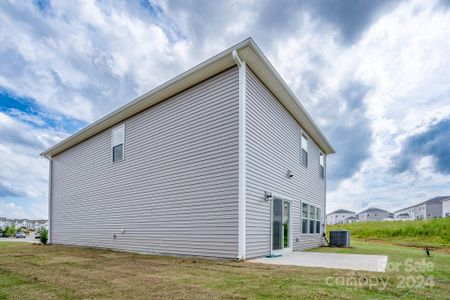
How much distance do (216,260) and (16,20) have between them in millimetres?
9933

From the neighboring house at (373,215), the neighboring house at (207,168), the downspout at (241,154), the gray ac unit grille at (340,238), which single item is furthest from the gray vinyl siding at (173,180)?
the neighboring house at (373,215)

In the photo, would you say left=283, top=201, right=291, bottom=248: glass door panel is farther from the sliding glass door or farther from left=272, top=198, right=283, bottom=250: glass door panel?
left=272, top=198, right=283, bottom=250: glass door panel

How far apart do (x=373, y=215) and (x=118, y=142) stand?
74102mm

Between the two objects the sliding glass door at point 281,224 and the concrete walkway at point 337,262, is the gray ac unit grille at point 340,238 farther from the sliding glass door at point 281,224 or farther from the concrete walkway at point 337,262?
the concrete walkway at point 337,262

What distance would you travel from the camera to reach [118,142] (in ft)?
36.2

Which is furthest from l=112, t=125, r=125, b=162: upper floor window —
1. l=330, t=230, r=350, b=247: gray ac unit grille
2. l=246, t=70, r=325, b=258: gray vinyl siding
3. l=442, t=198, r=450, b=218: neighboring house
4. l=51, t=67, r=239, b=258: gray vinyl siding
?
l=442, t=198, r=450, b=218: neighboring house

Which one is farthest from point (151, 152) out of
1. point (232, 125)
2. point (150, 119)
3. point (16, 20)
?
point (16, 20)

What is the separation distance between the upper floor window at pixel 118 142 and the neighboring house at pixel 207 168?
1.4 inches

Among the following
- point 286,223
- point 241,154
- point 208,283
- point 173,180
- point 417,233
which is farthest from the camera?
point 417,233

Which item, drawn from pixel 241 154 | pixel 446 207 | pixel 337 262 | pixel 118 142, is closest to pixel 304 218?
pixel 337 262

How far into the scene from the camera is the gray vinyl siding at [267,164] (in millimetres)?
7145

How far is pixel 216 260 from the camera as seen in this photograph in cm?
680

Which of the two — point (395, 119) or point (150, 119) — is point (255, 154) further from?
point (395, 119)

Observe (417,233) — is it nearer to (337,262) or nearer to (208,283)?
(337,262)
